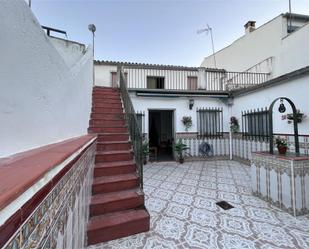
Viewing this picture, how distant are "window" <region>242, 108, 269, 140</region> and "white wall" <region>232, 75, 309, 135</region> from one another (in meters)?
0.21

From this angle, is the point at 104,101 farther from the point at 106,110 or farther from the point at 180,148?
the point at 180,148

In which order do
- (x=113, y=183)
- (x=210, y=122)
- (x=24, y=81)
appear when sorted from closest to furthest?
1. (x=24, y=81)
2. (x=113, y=183)
3. (x=210, y=122)

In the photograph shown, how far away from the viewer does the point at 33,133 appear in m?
1.07

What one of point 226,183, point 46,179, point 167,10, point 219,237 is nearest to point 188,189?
point 226,183

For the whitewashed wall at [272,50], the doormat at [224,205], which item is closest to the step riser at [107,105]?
the doormat at [224,205]

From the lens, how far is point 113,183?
2516 mm

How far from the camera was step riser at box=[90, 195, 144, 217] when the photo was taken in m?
2.18

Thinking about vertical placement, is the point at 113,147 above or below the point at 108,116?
below

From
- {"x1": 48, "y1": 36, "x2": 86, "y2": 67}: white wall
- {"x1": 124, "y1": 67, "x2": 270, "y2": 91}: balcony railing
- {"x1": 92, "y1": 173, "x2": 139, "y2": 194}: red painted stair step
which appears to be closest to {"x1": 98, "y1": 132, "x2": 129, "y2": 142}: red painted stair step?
{"x1": 92, "y1": 173, "x2": 139, "y2": 194}: red painted stair step

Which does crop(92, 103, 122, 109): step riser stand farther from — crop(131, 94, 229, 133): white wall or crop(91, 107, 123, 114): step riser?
crop(131, 94, 229, 133): white wall

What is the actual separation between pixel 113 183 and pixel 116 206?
0.35 metres

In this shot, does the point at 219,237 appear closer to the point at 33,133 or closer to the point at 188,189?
the point at 188,189

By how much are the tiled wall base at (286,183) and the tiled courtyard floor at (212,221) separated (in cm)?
13

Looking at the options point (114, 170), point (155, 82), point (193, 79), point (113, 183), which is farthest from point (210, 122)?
point (113, 183)
